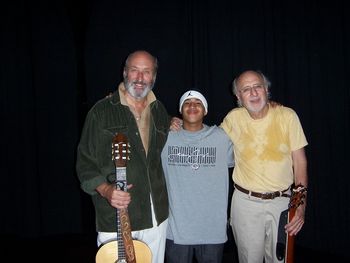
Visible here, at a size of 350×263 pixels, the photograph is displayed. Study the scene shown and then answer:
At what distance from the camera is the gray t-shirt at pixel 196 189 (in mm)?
1974

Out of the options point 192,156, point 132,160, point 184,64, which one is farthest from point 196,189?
point 184,64

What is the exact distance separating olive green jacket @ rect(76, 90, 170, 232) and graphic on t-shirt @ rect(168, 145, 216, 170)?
0.15m

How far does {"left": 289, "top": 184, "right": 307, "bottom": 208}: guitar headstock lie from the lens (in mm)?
1951

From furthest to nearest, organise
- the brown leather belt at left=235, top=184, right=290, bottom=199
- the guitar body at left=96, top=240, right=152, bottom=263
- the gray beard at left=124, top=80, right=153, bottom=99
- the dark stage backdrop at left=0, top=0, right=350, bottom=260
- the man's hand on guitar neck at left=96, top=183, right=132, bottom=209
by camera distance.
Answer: the dark stage backdrop at left=0, top=0, right=350, bottom=260 → the brown leather belt at left=235, top=184, right=290, bottom=199 → the gray beard at left=124, top=80, right=153, bottom=99 → the guitar body at left=96, top=240, right=152, bottom=263 → the man's hand on guitar neck at left=96, top=183, right=132, bottom=209

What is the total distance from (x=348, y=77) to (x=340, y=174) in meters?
1.01

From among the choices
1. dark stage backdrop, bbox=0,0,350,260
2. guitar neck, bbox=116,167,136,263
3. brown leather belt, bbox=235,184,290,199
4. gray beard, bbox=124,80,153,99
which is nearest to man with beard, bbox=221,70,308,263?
brown leather belt, bbox=235,184,290,199

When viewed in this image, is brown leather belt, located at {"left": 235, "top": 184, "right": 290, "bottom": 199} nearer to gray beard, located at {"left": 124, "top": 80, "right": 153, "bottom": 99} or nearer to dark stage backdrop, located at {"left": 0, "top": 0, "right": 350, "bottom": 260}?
gray beard, located at {"left": 124, "top": 80, "right": 153, "bottom": 99}

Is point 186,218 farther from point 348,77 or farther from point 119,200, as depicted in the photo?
point 348,77

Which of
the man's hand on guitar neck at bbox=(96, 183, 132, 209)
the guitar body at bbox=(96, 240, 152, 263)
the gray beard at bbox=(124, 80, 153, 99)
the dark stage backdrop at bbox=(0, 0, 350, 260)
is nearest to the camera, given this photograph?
the man's hand on guitar neck at bbox=(96, 183, 132, 209)

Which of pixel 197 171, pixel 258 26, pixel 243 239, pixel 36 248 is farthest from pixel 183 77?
pixel 36 248

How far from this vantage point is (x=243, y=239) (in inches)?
83.3

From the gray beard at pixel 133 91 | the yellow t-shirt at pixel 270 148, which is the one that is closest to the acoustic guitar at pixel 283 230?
the yellow t-shirt at pixel 270 148

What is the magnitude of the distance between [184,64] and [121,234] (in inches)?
79.8

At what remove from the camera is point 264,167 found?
2059 mm
